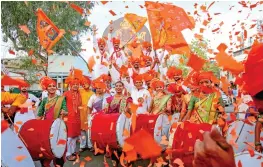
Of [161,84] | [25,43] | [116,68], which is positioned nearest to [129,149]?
[161,84]

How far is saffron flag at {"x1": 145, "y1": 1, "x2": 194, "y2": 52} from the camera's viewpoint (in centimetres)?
795

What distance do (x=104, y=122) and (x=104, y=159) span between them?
881 millimetres

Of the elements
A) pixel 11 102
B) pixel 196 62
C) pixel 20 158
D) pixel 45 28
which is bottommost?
pixel 20 158

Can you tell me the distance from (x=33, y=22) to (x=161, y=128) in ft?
45.4

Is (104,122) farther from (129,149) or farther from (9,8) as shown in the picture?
(9,8)

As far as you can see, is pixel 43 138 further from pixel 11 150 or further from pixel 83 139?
pixel 83 139

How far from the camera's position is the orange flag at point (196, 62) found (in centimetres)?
740

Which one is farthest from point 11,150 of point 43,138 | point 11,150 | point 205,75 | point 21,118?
point 205,75

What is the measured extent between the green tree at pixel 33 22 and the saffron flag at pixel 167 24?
31.7 ft

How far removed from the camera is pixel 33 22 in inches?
757

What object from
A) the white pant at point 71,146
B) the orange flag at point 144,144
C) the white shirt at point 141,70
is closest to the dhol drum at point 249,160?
the orange flag at point 144,144

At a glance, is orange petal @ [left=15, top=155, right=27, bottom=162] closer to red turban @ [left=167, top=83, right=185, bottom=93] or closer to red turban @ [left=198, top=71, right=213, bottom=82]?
red turban @ [left=198, top=71, right=213, bottom=82]

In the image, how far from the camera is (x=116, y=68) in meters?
10.5

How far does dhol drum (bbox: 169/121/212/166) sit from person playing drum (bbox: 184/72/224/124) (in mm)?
565
